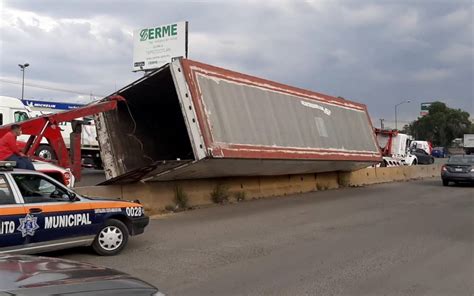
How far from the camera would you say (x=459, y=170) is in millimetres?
21812

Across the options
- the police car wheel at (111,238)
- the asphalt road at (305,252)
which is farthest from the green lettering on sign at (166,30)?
the police car wheel at (111,238)

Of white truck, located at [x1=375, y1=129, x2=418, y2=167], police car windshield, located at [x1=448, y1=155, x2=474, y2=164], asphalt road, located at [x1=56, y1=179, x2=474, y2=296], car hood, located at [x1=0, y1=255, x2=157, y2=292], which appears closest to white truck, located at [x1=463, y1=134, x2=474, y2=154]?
white truck, located at [x1=375, y1=129, x2=418, y2=167]

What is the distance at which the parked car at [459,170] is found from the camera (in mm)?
21516

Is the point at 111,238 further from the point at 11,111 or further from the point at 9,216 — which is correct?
the point at 11,111

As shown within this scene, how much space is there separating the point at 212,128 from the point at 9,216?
19.0ft

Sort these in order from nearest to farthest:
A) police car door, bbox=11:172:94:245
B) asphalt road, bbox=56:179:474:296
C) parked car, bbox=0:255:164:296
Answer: parked car, bbox=0:255:164:296, asphalt road, bbox=56:179:474:296, police car door, bbox=11:172:94:245

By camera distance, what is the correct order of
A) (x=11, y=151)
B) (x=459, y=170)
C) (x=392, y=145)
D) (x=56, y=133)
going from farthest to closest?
1. (x=392, y=145)
2. (x=459, y=170)
3. (x=56, y=133)
4. (x=11, y=151)

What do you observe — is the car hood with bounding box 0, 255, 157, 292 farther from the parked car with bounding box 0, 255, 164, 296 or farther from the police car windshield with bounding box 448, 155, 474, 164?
the police car windshield with bounding box 448, 155, 474, 164

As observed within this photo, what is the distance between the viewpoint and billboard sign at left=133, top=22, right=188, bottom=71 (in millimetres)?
39875

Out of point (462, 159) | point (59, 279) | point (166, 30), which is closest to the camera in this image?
point (59, 279)

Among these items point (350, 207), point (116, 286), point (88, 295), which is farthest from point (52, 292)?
point (350, 207)

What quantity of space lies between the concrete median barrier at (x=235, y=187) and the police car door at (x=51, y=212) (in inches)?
134

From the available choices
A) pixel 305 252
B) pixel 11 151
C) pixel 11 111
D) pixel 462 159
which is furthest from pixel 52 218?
pixel 462 159

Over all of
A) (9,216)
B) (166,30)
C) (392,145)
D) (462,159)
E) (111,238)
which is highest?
(166,30)
